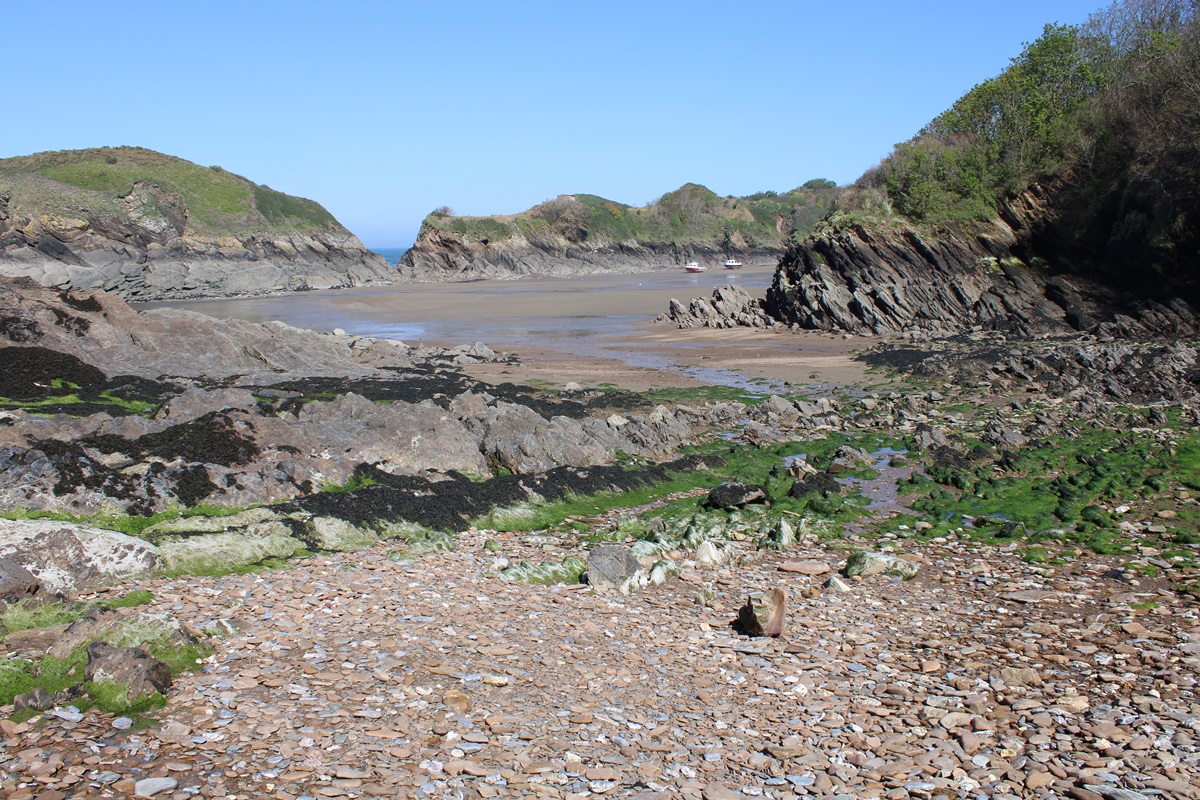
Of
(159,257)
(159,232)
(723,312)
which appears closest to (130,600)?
(723,312)

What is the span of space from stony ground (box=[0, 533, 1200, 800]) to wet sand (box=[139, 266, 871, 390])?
60.5ft

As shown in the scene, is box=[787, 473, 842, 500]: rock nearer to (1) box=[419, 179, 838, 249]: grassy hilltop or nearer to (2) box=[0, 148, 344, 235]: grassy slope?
(2) box=[0, 148, 344, 235]: grassy slope

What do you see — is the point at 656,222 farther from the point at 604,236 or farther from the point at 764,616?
the point at 764,616

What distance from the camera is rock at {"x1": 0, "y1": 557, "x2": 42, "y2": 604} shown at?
8656 millimetres

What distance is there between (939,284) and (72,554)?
39.3 m

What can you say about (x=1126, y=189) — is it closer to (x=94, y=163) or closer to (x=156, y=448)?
(x=156, y=448)

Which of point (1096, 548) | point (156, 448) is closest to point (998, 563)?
point (1096, 548)

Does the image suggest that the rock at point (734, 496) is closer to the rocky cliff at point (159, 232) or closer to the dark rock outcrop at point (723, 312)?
the dark rock outcrop at point (723, 312)

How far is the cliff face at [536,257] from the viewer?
102375 mm

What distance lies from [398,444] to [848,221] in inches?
1318

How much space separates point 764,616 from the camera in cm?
920

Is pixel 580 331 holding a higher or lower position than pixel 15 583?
higher

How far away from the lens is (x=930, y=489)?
15.6 meters

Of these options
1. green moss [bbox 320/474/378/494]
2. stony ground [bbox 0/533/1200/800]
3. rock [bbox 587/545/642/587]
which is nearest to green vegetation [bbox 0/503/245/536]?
green moss [bbox 320/474/378/494]
